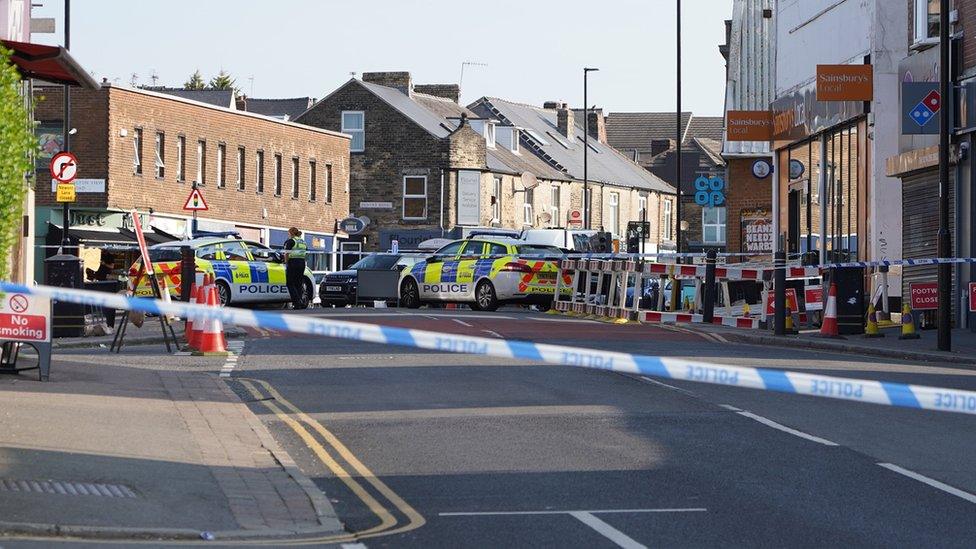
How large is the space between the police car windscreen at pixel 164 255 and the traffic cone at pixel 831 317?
13.1m

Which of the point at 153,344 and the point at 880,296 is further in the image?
the point at 880,296

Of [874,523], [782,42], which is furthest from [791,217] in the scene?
[874,523]

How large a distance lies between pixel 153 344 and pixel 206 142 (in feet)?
99.2

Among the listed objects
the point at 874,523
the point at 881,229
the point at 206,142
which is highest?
the point at 206,142

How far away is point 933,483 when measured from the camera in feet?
34.2

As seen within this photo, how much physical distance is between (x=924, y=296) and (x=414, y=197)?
43653 mm

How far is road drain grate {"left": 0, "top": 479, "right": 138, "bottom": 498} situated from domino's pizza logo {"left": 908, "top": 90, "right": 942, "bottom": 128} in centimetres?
2125

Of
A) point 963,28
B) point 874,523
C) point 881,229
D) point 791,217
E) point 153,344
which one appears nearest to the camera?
point 874,523

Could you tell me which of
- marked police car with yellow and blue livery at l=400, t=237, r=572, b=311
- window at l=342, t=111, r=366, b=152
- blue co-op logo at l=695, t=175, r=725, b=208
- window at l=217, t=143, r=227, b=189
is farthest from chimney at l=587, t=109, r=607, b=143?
marked police car with yellow and blue livery at l=400, t=237, r=572, b=311

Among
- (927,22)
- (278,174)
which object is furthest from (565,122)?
(927,22)

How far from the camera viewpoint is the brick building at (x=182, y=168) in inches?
1844

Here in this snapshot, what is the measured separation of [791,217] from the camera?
3947 centimetres

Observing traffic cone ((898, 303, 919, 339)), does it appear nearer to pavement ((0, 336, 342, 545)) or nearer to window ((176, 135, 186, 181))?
pavement ((0, 336, 342, 545))

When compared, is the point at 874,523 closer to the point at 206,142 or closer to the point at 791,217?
the point at 791,217
